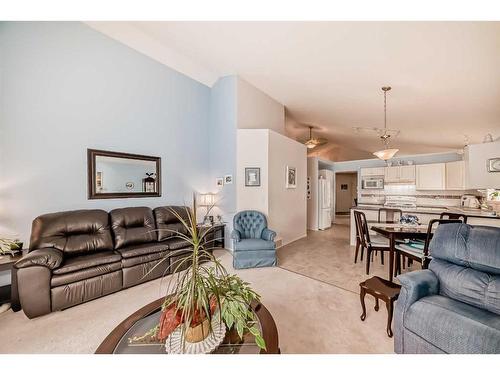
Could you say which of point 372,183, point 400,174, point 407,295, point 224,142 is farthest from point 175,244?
point 400,174

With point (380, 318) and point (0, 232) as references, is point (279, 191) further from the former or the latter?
point (0, 232)

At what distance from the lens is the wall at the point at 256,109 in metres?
4.30

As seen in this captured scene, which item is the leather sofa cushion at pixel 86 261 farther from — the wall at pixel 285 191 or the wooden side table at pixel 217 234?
the wall at pixel 285 191

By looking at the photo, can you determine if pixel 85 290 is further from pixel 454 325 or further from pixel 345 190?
pixel 345 190

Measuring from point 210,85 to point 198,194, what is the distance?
2.61 meters

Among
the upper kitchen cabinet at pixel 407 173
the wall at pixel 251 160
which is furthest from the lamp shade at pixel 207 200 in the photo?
the upper kitchen cabinet at pixel 407 173

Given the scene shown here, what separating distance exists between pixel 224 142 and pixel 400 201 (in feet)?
18.7

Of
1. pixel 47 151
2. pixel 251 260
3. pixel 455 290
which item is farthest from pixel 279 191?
pixel 47 151

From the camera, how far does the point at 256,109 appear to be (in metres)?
4.62

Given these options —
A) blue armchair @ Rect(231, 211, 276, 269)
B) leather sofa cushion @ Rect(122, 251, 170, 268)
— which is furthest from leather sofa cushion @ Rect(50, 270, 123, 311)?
blue armchair @ Rect(231, 211, 276, 269)

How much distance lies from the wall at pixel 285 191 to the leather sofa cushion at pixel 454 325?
3047mm

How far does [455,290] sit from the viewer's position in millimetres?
1513

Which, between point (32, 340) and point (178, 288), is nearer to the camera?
point (178, 288)
